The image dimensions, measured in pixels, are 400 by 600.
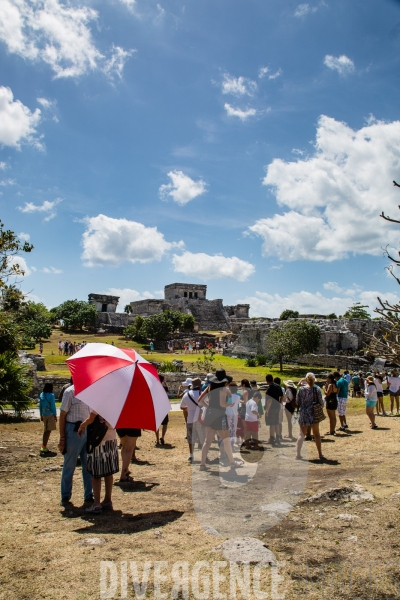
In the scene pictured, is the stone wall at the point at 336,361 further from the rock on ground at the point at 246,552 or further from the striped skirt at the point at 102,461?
the rock on ground at the point at 246,552

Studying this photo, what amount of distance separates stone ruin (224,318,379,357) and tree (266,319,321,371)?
2.32 meters

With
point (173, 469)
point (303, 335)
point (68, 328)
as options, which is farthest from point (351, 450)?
point (68, 328)

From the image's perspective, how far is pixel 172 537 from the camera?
4.13 meters

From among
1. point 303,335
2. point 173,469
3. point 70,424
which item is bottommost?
point 173,469

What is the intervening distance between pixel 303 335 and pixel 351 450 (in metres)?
19.3

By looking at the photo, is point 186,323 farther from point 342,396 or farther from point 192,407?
point 192,407

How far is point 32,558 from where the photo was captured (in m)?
3.66

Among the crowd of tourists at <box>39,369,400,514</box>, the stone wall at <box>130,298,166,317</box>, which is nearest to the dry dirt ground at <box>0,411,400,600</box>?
the crowd of tourists at <box>39,369,400,514</box>

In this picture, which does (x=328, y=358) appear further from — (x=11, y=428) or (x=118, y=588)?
(x=118, y=588)

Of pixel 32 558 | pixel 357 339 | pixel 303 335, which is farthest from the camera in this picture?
pixel 357 339

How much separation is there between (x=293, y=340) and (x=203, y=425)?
63.3 ft

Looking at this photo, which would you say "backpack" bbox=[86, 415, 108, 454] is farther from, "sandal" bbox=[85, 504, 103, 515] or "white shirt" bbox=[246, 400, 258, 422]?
"white shirt" bbox=[246, 400, 258, 422]

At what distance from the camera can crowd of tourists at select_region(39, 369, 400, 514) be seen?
496 centimetres

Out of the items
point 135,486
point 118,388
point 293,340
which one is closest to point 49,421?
point 135,486
